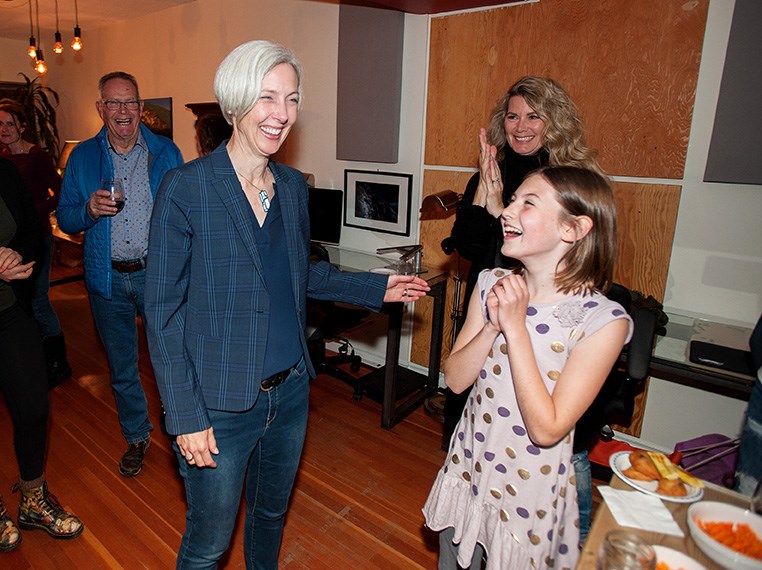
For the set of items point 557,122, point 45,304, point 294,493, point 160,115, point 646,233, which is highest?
point 160,115

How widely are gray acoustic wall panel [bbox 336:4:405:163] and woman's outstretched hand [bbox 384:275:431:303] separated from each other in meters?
2.12

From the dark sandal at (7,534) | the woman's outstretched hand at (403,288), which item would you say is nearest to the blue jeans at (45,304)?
the dark sandal at (7,534)

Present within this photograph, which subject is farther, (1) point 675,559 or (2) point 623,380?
(2) point 623,380

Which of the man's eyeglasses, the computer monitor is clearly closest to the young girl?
the man's eyeglasses

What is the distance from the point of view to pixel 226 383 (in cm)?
129

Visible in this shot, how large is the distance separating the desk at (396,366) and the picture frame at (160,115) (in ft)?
9.73

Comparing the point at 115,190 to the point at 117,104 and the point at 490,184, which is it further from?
the point at 490,184

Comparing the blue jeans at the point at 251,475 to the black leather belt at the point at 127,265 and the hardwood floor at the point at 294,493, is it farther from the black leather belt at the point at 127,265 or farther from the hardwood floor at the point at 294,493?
the black leather belt at the point at 127,265

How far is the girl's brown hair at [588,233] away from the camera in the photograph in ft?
4.03

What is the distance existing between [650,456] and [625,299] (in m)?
0.64

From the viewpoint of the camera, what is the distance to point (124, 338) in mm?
2492

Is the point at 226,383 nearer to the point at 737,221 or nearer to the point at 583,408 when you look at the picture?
the point at 583,408

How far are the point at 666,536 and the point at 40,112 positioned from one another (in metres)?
8.88

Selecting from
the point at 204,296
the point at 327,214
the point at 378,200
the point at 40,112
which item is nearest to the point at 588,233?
the point at 204,296
